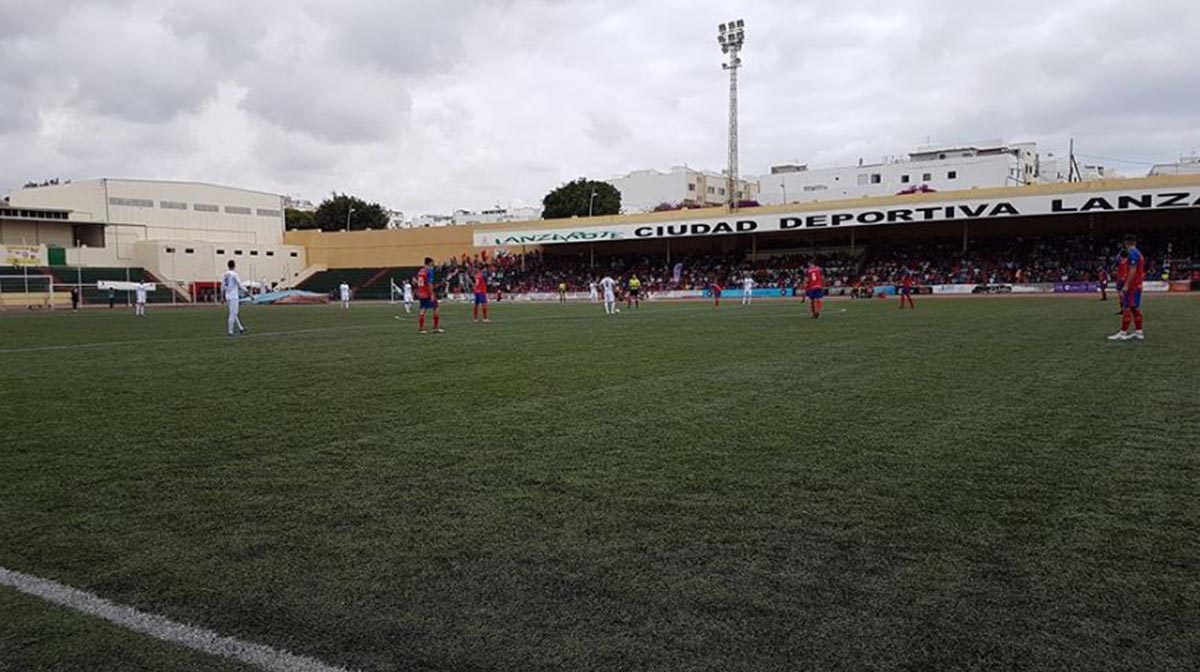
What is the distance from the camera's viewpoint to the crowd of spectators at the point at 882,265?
45.2m

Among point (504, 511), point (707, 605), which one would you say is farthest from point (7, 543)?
point (707, 605)

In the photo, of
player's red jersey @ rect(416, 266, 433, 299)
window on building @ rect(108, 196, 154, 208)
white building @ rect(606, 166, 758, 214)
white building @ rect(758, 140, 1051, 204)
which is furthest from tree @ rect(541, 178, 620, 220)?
player's red jersey @ rect(416, 266, 433, 299)

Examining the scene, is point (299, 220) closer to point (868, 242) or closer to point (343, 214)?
point (343, 214)

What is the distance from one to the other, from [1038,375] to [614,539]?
7.59 meters

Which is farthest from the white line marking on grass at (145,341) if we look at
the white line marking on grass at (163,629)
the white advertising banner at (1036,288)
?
the white advertising banner at (1036,288)

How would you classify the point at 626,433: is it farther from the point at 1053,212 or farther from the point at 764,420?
the point at 1053,212

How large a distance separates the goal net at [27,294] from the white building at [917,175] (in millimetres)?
69012

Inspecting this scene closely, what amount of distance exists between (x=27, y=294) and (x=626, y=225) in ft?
131

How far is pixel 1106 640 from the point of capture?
2.88 metres

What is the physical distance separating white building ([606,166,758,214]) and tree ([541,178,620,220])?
202 inches

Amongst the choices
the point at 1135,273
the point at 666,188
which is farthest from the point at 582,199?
the point at 1135,273

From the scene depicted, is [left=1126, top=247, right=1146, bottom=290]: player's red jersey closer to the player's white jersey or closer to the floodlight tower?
the player's white jersey

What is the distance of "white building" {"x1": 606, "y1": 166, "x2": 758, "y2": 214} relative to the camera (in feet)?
327

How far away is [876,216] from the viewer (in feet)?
168
